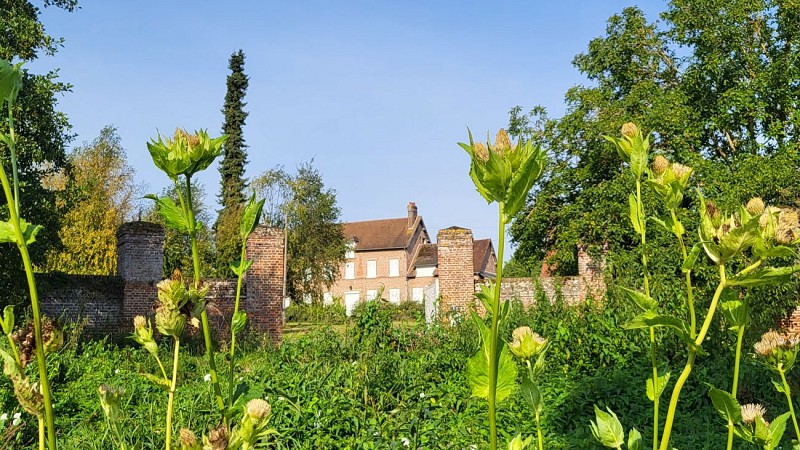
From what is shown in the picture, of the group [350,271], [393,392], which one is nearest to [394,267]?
[350,271]

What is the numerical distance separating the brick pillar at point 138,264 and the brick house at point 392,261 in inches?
1116

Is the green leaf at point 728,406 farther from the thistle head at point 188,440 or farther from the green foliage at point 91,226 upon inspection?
the green foliage at point 91,226

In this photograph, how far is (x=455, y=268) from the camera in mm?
12344

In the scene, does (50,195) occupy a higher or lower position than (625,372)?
higher

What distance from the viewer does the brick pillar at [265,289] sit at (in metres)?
12.3

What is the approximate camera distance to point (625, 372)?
20.0 ft

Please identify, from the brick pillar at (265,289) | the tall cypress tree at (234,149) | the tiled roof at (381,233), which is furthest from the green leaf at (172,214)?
the tiled roof at (381,233)

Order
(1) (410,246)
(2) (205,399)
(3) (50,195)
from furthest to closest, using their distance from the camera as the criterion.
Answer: (1) (410,246) → (3) (50,195) → (2) (205,399)

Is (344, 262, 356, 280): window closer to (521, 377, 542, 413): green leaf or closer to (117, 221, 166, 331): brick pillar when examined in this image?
(117, 221, 166, 331): brick pillar

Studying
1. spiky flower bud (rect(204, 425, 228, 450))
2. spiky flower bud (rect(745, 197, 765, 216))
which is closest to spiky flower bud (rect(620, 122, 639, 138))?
spiky flower bud (rect(745, 197, 765, 216))

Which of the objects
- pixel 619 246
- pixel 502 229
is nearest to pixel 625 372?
pixel 502 229

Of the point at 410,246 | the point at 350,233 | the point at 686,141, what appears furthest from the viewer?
the point at 350,233

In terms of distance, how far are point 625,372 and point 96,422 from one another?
467cm

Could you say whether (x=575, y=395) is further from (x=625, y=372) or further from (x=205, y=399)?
(x=205, y=399)
